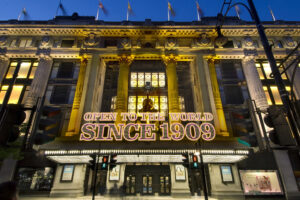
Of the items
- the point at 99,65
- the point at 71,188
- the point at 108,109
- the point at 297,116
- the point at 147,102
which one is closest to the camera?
the point at 297,116

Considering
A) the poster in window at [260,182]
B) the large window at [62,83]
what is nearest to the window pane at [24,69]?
the large window at [62,83]

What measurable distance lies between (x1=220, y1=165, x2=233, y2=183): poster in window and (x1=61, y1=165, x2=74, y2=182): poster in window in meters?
16.7

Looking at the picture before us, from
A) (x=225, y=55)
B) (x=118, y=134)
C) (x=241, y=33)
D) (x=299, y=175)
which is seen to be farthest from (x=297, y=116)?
(x=241, y=33)

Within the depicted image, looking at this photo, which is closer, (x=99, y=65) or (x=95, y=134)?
(x=95, y=134)

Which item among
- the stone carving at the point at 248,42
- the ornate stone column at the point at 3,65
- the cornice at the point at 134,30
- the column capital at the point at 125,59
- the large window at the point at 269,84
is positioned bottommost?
the large window at the point at 269,84

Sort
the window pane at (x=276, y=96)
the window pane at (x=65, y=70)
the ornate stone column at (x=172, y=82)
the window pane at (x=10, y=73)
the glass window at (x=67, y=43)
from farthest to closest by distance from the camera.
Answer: the glass window at (x=67, y=43) < the window pane at (x=65, y=70) < the window pane at (x=10, y=73) < the window pane at (x=276, y=96) < the ornate stone column at (x=172, y=82)

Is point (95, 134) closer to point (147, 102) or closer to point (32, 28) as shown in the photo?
point (147, 102)

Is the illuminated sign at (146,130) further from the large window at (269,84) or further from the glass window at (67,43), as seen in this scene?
the glass window at (67,43)

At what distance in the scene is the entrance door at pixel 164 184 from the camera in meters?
18.5

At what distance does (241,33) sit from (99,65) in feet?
77.4

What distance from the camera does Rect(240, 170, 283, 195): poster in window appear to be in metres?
16.7

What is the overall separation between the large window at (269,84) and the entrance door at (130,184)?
20820mm

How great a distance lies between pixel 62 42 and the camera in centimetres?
2575

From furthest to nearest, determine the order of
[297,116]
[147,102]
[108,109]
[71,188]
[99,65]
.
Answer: [99,65], [108,109], [147,102], [71,188], [297,116]
